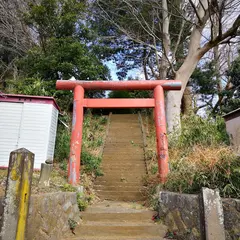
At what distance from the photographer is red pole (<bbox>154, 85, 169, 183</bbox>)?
509 centimetres

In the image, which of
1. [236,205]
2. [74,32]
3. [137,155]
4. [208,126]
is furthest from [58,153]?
[74,32]

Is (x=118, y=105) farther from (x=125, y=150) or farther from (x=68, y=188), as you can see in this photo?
(x=125, y=150)

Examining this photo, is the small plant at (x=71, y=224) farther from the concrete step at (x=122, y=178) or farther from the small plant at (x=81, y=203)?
the concrete step at (x=122, y=178)

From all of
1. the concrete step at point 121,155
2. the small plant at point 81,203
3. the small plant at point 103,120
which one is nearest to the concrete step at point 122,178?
the concrete step at point 121,155

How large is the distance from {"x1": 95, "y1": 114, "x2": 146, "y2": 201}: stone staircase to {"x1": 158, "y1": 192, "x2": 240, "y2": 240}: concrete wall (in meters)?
1.71

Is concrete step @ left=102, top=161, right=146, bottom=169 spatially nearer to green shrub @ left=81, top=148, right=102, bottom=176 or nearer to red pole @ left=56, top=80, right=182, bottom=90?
green shrub @ left=81, top=148, right=102, bottom=176

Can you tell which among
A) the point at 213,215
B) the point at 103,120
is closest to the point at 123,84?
the point at 213,215

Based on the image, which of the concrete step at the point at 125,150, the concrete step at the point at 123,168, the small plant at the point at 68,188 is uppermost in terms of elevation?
the concrete step at the point at 125,150

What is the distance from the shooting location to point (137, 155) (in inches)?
329

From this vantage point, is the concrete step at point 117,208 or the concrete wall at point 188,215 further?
the concrete step at point 117,208

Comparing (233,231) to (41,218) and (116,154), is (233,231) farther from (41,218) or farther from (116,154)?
(116,154)

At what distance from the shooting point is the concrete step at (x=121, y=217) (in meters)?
4.34

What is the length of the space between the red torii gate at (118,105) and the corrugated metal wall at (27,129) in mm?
2155

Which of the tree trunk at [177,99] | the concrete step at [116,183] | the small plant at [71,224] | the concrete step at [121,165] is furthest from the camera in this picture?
the tree trunk at [177,99]
